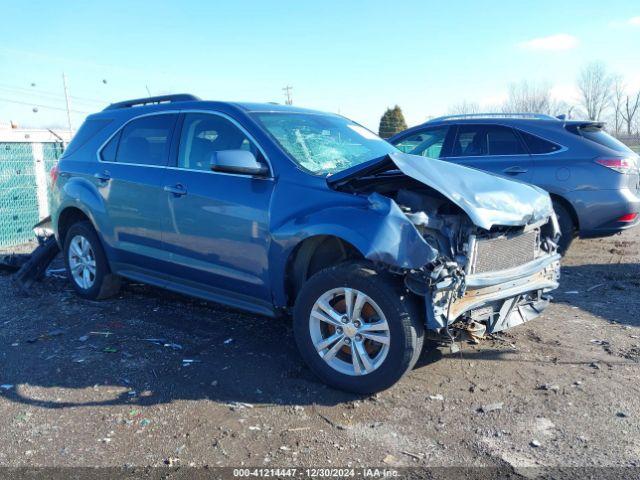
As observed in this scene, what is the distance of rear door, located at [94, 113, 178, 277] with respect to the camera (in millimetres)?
4996

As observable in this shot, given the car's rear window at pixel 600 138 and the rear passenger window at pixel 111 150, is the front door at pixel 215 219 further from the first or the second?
the car's rear window at pixel 600 138

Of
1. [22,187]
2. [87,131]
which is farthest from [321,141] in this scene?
[22,187]

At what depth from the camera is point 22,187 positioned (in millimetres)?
9891

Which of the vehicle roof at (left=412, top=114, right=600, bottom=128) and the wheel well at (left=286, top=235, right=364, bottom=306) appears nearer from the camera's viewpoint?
the wheel well at (left=286, top=235, right=364, bottom=306)

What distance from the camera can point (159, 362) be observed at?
4332 millimetres

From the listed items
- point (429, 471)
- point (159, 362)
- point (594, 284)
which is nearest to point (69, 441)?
point (159, 362)

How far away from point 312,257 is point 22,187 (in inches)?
307

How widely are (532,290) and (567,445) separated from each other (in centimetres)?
121

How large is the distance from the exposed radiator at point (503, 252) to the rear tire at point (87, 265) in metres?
3.77

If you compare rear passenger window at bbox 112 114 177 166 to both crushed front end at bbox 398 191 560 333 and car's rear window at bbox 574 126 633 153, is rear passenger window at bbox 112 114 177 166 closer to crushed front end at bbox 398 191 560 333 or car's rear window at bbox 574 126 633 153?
crushed front end at bbox 398 191 560 333

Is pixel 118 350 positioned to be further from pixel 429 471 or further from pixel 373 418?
pixel 429 471

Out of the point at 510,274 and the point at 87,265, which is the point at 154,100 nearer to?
the point at 87,265

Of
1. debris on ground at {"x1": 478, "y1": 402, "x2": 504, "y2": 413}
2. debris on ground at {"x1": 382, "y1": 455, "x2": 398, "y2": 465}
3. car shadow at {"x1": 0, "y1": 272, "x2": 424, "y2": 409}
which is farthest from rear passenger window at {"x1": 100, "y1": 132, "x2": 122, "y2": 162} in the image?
debris on ground at {"x1": 478, "y1": 402, "x2": 504, "y2": 413}

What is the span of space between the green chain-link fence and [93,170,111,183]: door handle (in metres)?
5.03
